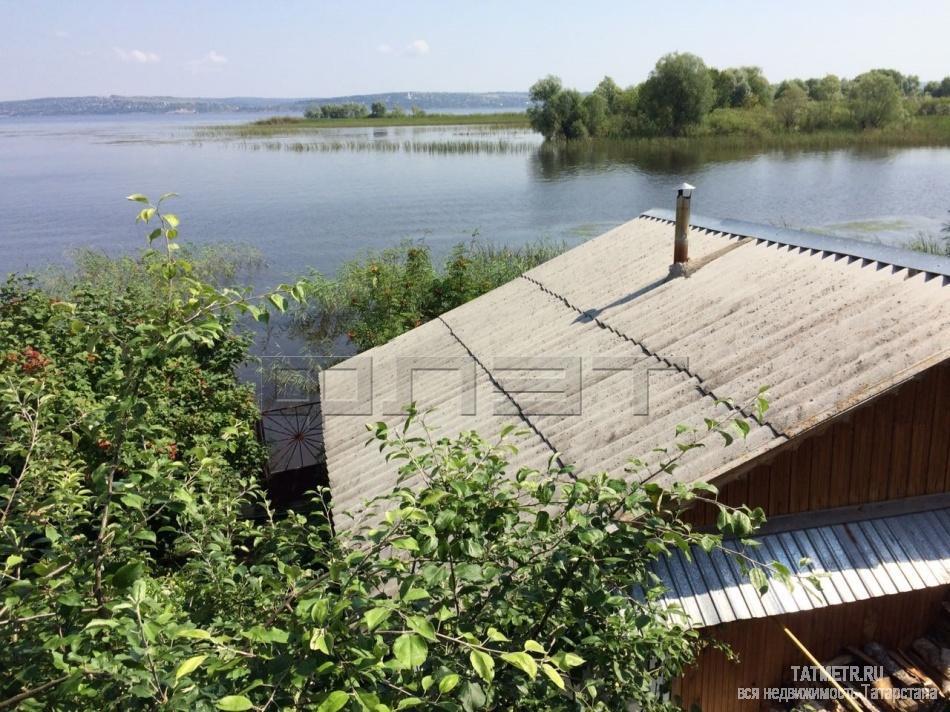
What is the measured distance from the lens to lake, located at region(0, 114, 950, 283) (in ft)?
90.6

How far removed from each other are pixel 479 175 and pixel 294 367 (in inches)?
1149

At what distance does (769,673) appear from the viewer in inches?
214

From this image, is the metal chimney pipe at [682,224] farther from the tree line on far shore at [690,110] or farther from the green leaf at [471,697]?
the tree line on far shore at [690,110]

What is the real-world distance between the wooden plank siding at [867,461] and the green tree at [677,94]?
183 ft

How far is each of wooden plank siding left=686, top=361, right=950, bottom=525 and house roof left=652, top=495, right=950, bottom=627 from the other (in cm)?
→ 17

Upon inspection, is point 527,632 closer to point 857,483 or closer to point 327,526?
point 327,526

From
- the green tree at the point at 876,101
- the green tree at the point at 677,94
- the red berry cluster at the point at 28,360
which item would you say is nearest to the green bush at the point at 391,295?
the red berry cluster at the point at 28,360

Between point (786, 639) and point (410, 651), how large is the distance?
15.3ft

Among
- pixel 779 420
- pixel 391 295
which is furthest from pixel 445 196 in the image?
pixel 779 420

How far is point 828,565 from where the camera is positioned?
15.8 feet

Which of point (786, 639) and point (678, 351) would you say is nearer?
point (786, 639)

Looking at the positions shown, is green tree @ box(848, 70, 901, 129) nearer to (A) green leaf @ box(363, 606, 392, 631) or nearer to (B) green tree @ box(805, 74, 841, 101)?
(B) green tree @ box(805, 74, 841, 101)

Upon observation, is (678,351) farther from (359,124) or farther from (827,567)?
(359,124)

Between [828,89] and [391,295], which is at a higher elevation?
[828,89]
